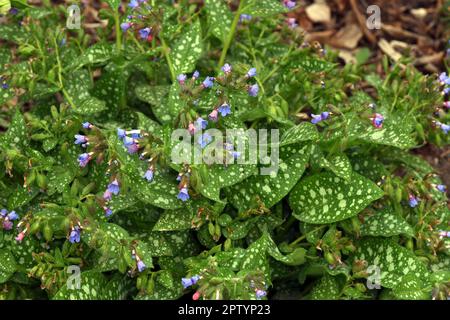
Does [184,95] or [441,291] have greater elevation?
[184,95]

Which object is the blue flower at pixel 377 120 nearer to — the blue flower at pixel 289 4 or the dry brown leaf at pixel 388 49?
the blue flower at pixel 289 4

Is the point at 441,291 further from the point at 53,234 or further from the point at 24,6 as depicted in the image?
the point at 24,6

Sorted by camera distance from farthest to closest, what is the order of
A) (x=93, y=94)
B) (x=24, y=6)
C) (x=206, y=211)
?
(x=93, y=94)
(x=24, y=6)
(x=206, y=211)

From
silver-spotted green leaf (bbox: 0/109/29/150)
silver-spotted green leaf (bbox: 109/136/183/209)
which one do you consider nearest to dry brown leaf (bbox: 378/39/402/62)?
silver-spotted green leaf (bbox: 109/136/183/209)

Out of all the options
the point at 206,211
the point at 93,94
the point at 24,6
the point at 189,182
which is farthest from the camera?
the point at 93,94

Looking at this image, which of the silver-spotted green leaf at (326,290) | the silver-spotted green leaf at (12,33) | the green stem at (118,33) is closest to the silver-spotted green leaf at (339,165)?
the silver-spotted green leaf at (326,290)

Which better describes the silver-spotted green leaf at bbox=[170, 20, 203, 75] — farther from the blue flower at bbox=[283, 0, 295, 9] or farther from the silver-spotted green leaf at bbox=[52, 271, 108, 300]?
the silver-spotted green leaf at bbox=[52, 271, 108, 300]
